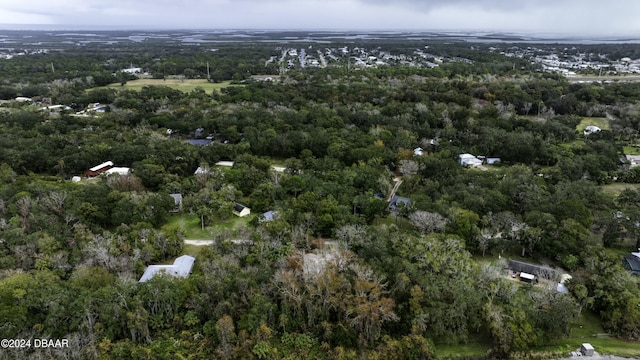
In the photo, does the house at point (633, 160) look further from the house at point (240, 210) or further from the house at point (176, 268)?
the house at point (176, 268)

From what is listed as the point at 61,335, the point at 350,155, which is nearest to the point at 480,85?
the point at 350,155

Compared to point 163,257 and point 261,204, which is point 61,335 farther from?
point 261,204

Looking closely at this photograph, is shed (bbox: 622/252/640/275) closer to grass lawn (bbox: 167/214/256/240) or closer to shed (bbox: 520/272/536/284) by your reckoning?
shed (bbox: 520/272/536/284)

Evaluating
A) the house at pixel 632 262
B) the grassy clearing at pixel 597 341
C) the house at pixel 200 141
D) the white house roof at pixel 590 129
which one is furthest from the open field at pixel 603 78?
the grassy clearing at pixel 597 341

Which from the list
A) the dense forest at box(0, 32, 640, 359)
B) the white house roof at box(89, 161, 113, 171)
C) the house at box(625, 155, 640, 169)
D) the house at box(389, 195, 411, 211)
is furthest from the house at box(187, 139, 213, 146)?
the house at box(625, 155, 640, 169)

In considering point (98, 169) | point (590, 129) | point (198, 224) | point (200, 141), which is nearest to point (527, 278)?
point (198, 224)

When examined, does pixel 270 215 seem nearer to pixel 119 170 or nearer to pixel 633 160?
pixel 119 170
